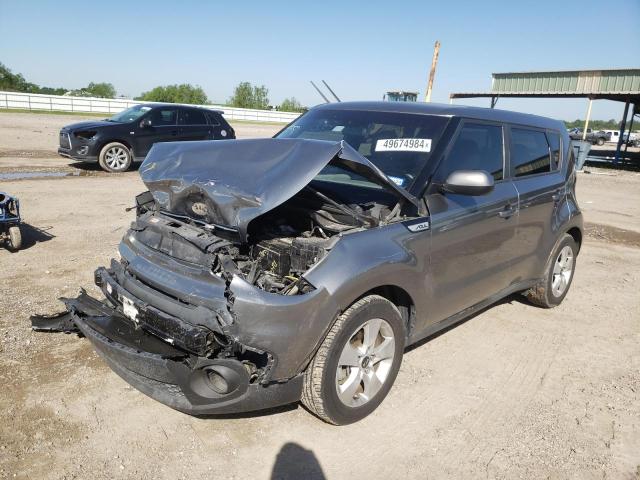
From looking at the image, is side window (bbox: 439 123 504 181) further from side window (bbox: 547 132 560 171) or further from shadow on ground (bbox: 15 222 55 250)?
shadow on ground (bbox: 15 222 55 250)

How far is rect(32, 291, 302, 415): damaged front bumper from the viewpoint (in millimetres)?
2623

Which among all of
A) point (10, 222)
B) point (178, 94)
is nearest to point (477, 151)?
point (10, 222)

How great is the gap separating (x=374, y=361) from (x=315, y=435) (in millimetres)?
570

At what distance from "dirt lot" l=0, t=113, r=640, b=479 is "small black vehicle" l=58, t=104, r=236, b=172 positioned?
26.5ft

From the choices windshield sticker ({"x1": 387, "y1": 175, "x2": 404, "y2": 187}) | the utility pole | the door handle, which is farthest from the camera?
the utility pole

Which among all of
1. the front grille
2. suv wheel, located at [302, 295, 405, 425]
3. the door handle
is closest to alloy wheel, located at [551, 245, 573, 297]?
the door handle

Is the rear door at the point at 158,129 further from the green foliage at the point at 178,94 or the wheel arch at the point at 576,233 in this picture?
→ the green foliage at the point at 178,94

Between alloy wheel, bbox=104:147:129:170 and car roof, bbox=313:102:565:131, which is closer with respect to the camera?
car roof, bbox=313:102:565:131

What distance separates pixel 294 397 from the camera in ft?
9.39

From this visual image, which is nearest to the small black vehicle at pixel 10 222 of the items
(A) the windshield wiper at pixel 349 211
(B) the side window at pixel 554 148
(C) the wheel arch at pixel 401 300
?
(A) the windshield wiper at pixel 349 211

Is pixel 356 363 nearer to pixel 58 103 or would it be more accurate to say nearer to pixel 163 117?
pixel 163 117

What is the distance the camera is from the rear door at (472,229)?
11.6 ft

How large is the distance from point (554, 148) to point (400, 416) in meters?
3.25

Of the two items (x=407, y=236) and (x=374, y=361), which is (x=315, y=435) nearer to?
(x=374, y=361)
